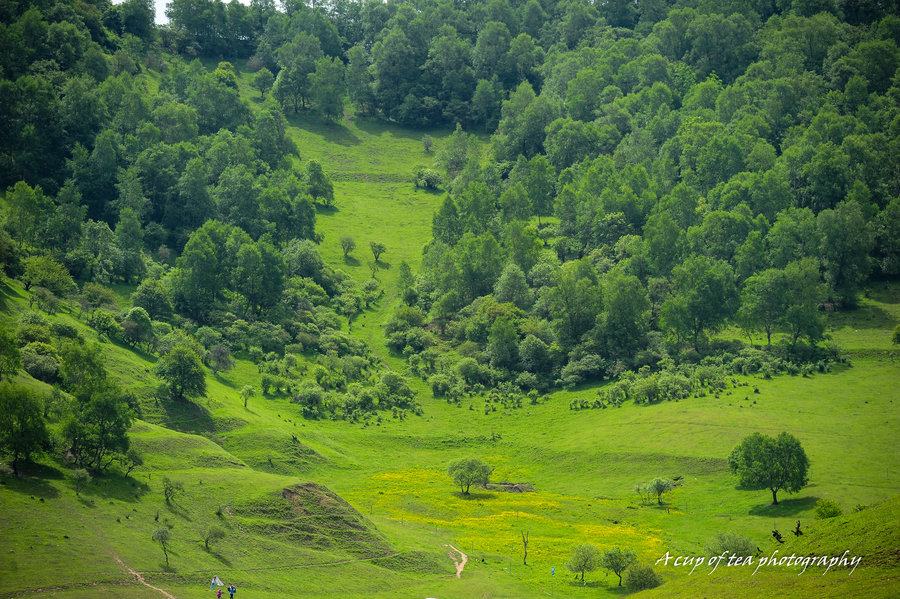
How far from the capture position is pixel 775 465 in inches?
4466

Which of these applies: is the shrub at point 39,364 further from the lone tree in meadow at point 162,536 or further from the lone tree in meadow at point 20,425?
the lone tree in meadow at point 162,536

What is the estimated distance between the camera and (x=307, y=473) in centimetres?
12862

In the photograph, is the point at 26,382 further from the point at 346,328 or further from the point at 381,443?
the point at 346,328

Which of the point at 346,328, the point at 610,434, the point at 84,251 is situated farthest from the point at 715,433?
the point at 84,251

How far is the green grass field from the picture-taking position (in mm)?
84750

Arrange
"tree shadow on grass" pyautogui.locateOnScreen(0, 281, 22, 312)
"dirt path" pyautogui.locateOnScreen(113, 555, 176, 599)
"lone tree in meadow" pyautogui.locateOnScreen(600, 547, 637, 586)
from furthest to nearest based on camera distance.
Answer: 1. "tree shadow on grass" pyautogui.locateOnScreen(0, 281, 22, 312)
2. "lone tree in meadow" pyautogui.locateOnScreen(600, 547, 637, 586)
3. "dirt path" pyautogui.locateOnScreen(113, 555, 176, 599)

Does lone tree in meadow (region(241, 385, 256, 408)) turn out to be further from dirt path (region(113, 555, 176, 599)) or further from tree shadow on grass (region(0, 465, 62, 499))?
dirt path (region(113, 555, 176, 599))

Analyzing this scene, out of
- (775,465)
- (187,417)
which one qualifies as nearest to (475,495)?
(775,465)

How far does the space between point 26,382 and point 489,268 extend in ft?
345

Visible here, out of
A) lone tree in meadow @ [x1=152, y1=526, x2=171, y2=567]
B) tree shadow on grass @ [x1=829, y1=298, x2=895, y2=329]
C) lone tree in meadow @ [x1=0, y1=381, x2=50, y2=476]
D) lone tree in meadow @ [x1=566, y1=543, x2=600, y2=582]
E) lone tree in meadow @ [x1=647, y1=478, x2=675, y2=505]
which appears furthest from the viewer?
tree shadow on grass @ [x1=829, y1=298, x2=895, y2=329]

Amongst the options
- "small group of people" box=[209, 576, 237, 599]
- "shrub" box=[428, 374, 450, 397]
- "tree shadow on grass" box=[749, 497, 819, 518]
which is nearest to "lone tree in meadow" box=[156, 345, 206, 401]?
"shrub" box=[428, 374, 450, 397]

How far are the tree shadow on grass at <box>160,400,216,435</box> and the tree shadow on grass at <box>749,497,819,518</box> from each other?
241 ft

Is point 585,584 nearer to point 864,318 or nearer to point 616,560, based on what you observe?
point 616,560

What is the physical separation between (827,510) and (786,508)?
10.9m
